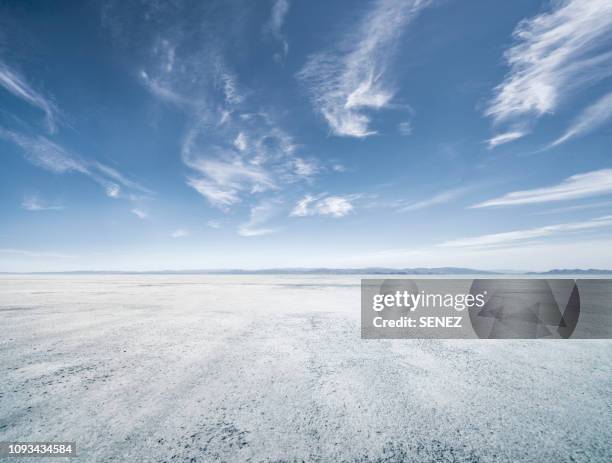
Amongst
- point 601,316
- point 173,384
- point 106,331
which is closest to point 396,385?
point 173,384

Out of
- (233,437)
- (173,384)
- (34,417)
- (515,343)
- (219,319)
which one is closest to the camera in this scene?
(233,437)

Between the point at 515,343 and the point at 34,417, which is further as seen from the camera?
the point at 515,343

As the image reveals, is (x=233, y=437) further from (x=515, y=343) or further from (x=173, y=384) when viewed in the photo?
(x=515, y=343)

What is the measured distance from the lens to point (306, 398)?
4.61 metres

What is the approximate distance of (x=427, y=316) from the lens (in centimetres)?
1258

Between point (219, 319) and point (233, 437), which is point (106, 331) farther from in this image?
point (233, 437)

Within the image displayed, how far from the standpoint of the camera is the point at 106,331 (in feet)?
30.1

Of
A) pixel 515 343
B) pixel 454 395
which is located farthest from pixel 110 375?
pixel 515 343

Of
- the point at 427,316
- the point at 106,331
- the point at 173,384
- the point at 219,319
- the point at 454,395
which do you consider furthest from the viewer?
the point at 427,316

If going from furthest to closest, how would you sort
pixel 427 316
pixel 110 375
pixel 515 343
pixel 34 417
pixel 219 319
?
pixel 427 316, pixel 219 319, pixel 515 343, pixel 110 375, pixel 34 417

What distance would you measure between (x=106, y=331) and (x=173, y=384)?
601 centimetres

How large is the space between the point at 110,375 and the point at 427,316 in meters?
12.1

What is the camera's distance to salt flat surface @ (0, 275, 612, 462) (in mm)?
3354

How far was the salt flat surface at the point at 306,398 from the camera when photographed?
3.35 meters
